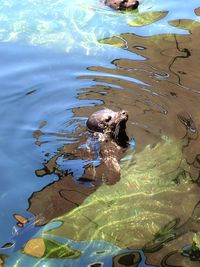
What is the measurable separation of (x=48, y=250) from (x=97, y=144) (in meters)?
1.55

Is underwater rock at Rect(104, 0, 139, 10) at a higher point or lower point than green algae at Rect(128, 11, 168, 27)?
higher

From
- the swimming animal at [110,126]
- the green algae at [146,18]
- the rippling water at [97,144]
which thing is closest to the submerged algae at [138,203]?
the rippling water at [97,144]

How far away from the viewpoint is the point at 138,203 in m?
4.27

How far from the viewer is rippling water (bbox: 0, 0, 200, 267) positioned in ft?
12.5

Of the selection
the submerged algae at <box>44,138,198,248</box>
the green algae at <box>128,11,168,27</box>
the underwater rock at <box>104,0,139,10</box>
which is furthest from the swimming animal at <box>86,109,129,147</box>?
the underwater rock at <box>104,0,139,10</box>

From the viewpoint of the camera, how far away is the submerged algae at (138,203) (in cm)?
390

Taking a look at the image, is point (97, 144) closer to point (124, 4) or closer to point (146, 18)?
point (146, 18)

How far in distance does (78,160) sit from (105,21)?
419cm

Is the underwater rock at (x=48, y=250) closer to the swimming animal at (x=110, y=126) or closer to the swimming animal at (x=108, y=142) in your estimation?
the swimming animal at (x=108, y=142)

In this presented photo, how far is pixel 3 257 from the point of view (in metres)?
3.67

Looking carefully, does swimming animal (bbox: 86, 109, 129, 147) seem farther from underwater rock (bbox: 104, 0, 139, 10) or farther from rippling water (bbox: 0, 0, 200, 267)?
underwater rock (bbox: 104, 0, 139, 10)

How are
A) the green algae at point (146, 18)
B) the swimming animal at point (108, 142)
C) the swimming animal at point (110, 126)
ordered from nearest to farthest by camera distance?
the swimming animal at point (108, 142) < the swimming animal at point (110, 126) < the green algae at point (146, 18)

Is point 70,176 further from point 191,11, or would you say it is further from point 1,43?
point 191,11

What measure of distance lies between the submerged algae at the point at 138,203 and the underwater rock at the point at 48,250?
140mm
